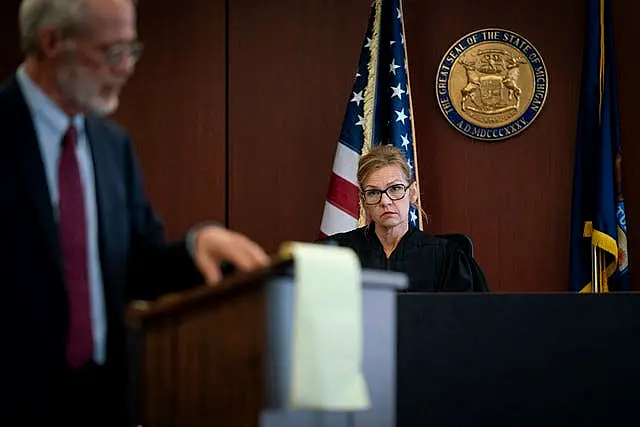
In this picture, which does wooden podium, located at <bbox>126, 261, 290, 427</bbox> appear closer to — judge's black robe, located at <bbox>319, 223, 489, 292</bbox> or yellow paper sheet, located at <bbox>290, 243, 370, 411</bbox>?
yellow paper sheet, located at <bbox>290, 243, 370, 411</bbox>

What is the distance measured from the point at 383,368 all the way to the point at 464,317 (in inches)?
65.4

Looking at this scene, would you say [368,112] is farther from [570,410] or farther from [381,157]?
[570,410]

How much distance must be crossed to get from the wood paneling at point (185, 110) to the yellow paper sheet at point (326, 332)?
4540mm

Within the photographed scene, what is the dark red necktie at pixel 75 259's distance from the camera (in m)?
1.97

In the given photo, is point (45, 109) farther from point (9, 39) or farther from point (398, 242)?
point (9, 39)

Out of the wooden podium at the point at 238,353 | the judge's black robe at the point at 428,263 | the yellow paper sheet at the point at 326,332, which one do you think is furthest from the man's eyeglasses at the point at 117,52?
the judge's black robe at the point at 428,263

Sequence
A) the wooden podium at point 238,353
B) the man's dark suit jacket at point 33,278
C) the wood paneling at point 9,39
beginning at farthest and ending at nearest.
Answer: the wood paneling at point 9,39, the man's dark suit jacket at point 33,278, the wooden podium at point 238,353

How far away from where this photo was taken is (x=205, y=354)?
1808 millimetres

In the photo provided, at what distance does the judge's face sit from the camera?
474cm

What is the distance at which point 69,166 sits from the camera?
2021 mm

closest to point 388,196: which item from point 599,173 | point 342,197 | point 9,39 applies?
point 342,197

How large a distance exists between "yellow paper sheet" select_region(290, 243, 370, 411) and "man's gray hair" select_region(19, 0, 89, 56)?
27.7 inches

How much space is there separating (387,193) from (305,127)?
64.4 inches

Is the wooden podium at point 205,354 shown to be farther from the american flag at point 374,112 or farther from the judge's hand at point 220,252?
the american flag at point 374,112
